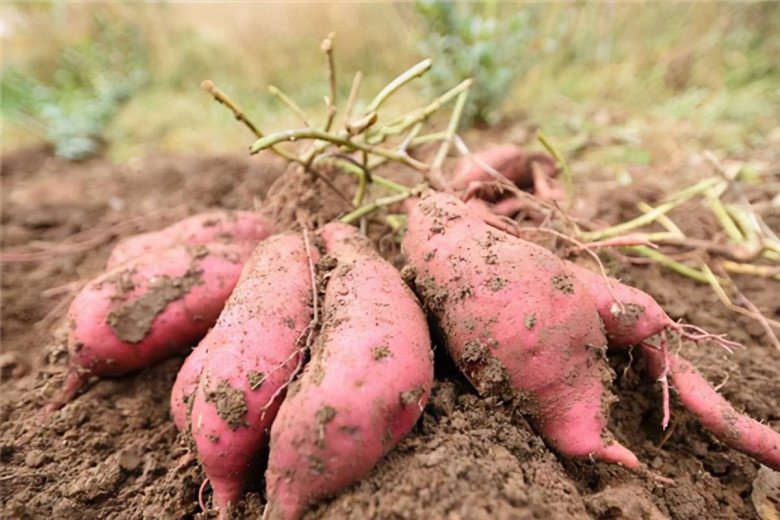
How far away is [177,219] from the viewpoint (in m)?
1.53

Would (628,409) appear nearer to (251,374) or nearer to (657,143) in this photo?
(251,374)

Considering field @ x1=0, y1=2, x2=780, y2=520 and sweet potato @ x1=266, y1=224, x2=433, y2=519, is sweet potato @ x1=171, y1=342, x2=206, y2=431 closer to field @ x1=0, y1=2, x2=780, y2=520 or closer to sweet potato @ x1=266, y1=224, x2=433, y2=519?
field @ x1=0, y1=2, x2=780, y2=520

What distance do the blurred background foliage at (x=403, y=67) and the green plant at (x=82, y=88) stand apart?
0.01 meters

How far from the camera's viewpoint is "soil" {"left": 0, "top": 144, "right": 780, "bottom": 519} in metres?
0.68

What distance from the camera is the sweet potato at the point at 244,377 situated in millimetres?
756

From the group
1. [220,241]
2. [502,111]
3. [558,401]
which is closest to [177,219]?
[220,241]

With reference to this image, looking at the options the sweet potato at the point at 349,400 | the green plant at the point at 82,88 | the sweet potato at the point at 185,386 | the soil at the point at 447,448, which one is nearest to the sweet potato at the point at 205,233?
the soil at the point at 447,448

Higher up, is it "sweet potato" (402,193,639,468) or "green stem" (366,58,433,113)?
"green stem" (366,58,433,113)

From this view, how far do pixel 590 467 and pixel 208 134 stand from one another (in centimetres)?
259

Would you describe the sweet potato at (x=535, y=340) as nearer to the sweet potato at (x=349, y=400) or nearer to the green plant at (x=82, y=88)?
the sweet potato at (x=349, y=400)

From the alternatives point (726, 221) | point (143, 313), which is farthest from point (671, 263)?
point (143, 313)

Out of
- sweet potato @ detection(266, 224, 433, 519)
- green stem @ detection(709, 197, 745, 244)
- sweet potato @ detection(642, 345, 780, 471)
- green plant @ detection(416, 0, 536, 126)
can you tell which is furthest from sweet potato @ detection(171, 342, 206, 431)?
green plant @ detection(416, 0, 536, 126)

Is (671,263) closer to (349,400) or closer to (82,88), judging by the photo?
(349,400)

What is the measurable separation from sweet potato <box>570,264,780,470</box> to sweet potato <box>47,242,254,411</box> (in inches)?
28.9
